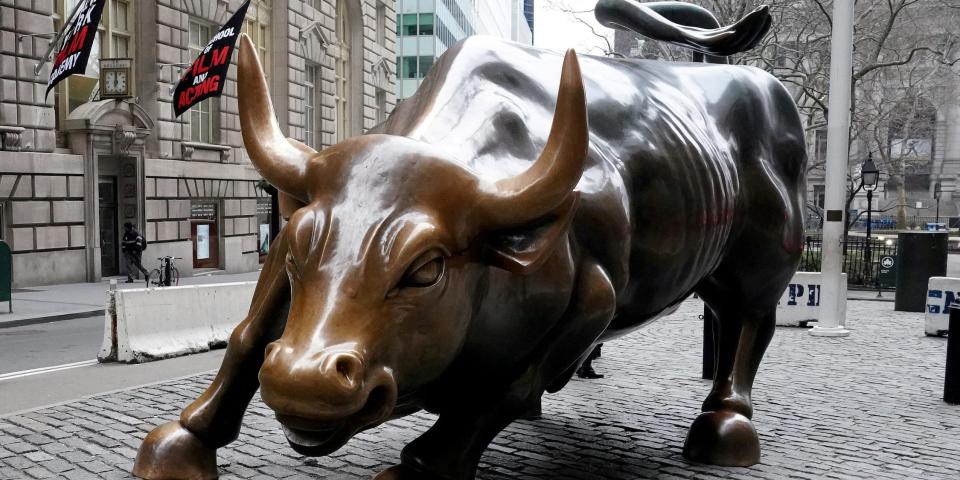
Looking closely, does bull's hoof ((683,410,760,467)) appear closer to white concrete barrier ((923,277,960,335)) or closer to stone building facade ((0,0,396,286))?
white concrete barrier ((923,277,960,335))

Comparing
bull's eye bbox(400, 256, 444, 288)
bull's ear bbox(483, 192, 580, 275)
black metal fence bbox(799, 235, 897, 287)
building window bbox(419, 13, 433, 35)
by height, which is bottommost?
black metal fence bbox(799, 235, 897, 287)

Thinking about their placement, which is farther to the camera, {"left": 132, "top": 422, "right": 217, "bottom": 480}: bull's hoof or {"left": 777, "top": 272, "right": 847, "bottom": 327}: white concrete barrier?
{"left": 777, "top": 272, "right": 847, "bottom": 327}: white concrete barrier

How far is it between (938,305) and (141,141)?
18.0 metres

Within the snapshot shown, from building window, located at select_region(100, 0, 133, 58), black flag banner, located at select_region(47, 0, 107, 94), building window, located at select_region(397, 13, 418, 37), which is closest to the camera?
black flag banner, located at select_region(47, 0, 107, 94)

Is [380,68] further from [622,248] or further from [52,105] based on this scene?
[622,248]

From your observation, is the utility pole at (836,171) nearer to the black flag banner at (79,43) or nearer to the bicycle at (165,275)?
the black flag banner at (79,43)

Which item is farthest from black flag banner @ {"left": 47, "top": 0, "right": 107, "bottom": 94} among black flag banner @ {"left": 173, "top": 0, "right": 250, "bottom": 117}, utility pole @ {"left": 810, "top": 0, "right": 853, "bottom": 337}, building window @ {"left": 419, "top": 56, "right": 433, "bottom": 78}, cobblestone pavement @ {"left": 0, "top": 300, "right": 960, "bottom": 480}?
building window @ {"left": 419, "top": 56, "right": 433, "bottom": 78}

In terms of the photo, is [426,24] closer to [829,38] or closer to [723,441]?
[829,38]

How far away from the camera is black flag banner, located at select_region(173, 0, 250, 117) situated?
1916 cm

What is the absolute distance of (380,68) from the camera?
126ft

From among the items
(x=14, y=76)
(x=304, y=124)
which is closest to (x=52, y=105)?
(x=14, y=76)

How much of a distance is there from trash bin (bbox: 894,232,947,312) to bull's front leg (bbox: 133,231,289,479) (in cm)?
1447

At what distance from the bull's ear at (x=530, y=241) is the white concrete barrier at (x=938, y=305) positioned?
34.0 feet

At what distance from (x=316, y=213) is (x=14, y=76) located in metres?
18.0
